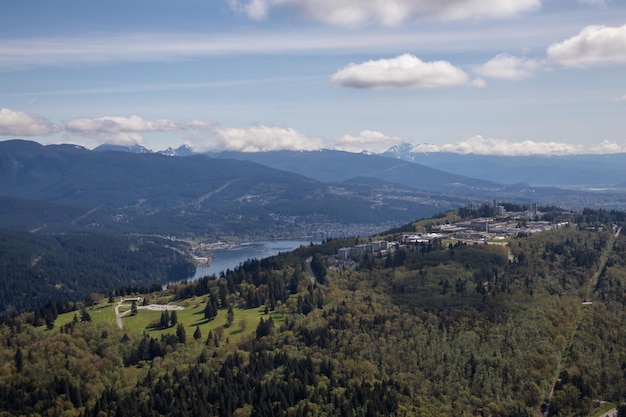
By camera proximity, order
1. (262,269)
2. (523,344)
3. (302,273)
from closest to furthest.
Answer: (523,344) < (302,273) < (262,269)

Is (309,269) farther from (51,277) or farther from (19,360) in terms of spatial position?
(51,277)

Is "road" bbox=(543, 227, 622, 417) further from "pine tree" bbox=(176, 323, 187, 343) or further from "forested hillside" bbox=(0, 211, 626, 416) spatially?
"pine tree" bbox=(176, 323, 187, 343)

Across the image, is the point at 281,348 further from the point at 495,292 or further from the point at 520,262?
the point at 520,262

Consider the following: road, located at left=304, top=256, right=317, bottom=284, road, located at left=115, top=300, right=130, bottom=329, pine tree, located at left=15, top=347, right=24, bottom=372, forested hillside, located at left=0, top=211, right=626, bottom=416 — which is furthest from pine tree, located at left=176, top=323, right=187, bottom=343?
road, located at left=304, top=256, right=317, bottom=284

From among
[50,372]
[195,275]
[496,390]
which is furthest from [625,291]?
[195,275]

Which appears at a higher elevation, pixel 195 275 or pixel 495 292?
pixel 495 292

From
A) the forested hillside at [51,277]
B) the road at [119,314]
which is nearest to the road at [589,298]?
the road at [119,314]

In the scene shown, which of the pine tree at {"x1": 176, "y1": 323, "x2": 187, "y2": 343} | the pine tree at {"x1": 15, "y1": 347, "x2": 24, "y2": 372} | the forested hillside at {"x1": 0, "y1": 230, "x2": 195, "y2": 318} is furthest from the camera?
the forested hillside at {"x1": 0, "y1": 230, "x2": 195, "y2": 318}

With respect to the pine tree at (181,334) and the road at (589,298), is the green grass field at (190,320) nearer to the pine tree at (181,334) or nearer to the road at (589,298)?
the pine tree at (181,334)
